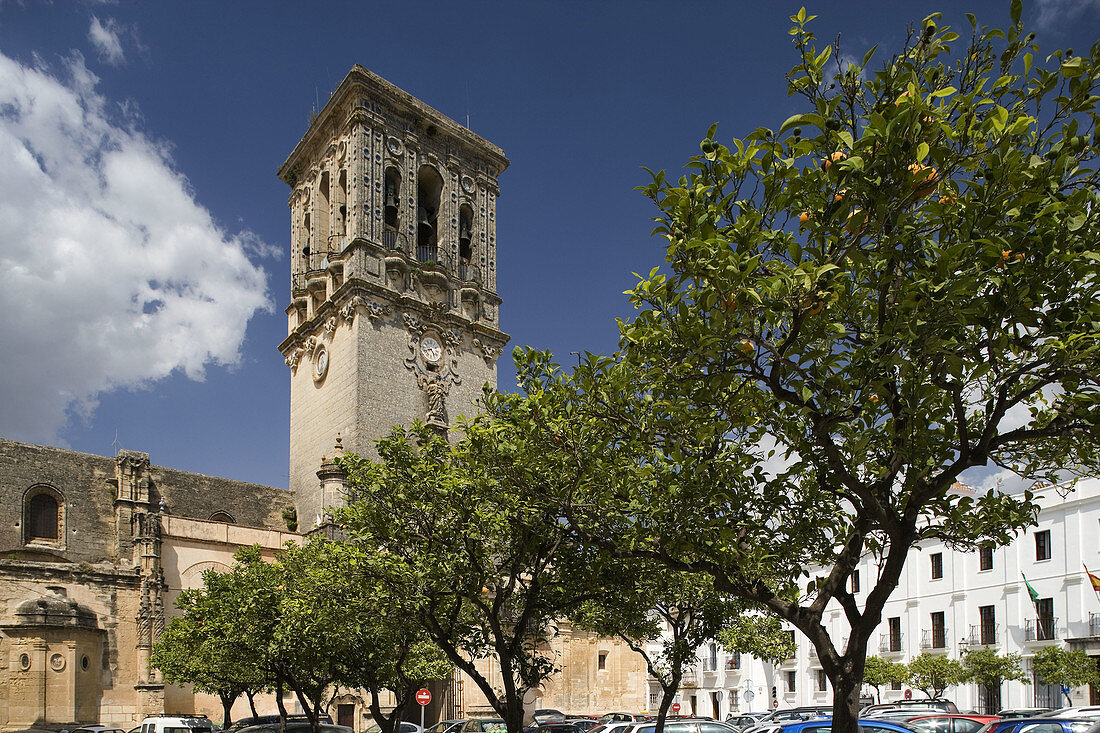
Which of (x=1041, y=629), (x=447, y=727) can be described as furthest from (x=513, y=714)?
(x=1041, y=629)

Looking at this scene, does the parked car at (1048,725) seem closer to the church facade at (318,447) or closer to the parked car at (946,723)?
the parked car at (946,723)

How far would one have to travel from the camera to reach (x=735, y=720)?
31.3 meters

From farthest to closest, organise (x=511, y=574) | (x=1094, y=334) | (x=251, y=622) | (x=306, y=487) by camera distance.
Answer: (x=306, y=487), (x=251, y=622), (x=511, y=574), (x=1094, y=334)

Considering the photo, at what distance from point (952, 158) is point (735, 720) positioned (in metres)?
28.6

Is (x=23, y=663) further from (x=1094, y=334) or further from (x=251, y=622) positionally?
(x=1094, y=334)

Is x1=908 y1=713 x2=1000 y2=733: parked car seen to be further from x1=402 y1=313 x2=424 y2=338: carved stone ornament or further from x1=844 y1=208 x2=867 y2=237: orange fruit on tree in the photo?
x1=402 y1=313 x2=424 y2=338: carved stone ornament

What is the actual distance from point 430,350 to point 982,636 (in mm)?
25756

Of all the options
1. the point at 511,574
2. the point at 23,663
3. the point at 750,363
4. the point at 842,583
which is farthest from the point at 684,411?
the point at 23,663

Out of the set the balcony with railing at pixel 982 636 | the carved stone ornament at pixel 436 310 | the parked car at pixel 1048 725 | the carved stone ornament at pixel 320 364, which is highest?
the carved stone ornament at pixel 436 310

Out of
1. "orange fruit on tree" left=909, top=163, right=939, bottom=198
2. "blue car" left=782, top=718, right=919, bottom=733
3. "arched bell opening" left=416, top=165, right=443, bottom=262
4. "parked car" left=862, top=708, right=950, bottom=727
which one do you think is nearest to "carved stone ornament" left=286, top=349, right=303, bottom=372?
"arched bell opening" left=416, top=165, right=443, bottom=262

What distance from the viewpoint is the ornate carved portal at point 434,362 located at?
39594mm

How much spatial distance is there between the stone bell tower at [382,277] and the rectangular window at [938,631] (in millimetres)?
20839

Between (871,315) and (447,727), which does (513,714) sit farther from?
(447,727)

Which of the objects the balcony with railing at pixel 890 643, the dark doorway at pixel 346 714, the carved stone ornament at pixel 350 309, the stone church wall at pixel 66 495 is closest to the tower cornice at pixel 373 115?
the carved stone ornament at pixel 350 309
